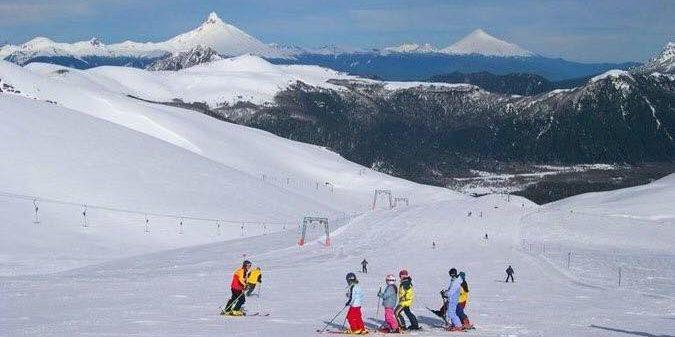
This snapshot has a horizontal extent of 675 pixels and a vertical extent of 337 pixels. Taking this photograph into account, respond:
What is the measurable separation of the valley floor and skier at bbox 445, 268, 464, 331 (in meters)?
0.39

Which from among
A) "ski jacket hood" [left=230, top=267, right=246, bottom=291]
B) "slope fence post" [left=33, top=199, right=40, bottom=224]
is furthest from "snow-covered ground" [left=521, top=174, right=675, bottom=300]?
"slope fence post" [left=33, top=199, right=40, bottom=224]

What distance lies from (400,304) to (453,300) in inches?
62.4

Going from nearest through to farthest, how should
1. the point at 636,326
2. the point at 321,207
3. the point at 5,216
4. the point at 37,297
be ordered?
1. the point at 636,326
2. the point at 37,297
3. the point at 5,216
4. the point at 321,207

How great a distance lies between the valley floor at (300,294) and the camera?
905 inches

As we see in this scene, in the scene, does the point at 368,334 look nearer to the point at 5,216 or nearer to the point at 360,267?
the point at 360,267

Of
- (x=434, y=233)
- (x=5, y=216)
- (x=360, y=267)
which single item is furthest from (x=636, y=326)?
(x=434, y=233)

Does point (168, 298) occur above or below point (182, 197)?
below

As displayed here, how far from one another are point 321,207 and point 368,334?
71.6m

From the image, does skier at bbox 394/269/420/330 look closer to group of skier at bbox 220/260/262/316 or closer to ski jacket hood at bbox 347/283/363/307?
ski jacket hood at bbox 347/283/363/307

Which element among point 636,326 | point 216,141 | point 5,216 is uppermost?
point 216,141

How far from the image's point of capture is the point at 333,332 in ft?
71.8

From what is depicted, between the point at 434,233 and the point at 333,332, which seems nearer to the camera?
the point at 333,332

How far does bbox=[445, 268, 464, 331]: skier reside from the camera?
2245 centimetres

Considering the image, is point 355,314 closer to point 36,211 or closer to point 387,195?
point 36,211
